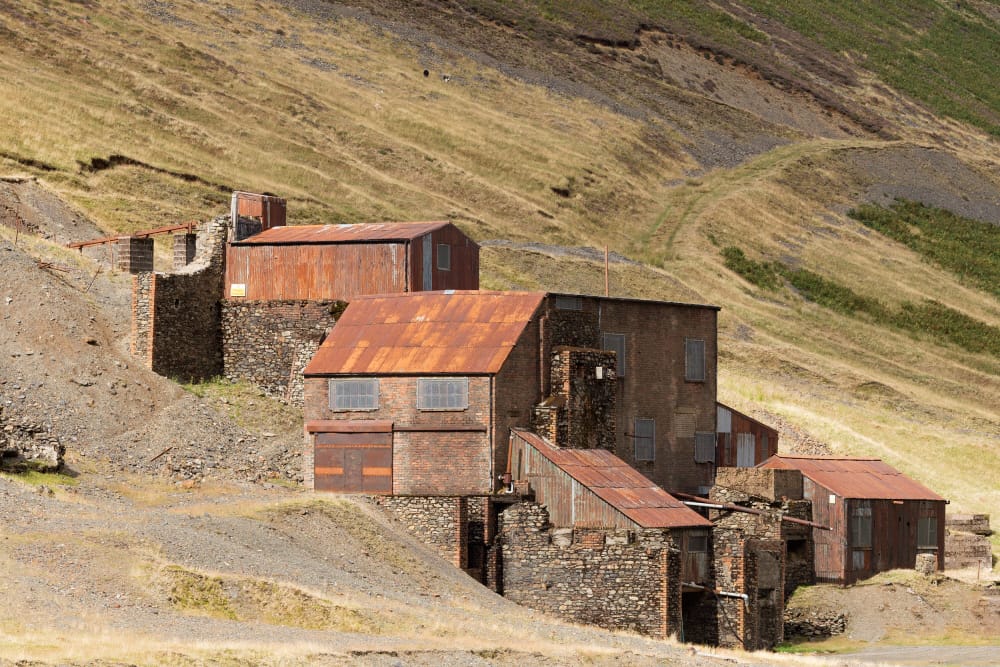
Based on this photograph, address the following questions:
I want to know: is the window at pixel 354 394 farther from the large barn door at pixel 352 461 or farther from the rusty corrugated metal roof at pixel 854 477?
the rusty corrugated metal roof at pixel 854 477

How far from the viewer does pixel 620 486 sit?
48250mm

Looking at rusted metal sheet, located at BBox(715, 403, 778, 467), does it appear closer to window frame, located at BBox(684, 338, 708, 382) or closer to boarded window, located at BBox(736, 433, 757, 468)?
boarded window, located at BBox(736, 433, 757, 468)

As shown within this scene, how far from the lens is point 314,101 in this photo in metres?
126

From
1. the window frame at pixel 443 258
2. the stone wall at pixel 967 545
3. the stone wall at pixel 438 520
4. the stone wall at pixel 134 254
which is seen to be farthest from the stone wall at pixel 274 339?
the stone wall at pixel 967 545

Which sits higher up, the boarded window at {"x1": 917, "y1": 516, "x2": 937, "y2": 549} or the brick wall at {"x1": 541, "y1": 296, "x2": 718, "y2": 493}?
the brick wall at {"x1": 541, "y1": 296, "x2": 718, "y2": 493}

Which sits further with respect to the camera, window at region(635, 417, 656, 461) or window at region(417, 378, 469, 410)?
window at region(635, 417, 656, 461)

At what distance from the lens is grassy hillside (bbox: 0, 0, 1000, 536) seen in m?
92.3

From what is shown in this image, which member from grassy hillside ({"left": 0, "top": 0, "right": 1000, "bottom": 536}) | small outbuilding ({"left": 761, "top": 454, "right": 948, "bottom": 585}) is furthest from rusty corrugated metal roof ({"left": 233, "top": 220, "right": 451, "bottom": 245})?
grassy hillside ({"left": 0, "top": 0, "right": 1000, "bottom": 536})

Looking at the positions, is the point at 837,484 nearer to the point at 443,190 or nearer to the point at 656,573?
the point at 656,573

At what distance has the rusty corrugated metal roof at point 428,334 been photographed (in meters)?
50.4

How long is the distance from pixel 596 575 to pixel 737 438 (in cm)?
1438

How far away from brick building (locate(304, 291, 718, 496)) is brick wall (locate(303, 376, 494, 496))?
0.03 meters

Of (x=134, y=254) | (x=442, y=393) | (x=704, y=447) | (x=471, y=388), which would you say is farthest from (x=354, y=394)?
(x=134, y=254)

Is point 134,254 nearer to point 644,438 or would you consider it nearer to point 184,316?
point 184,316
